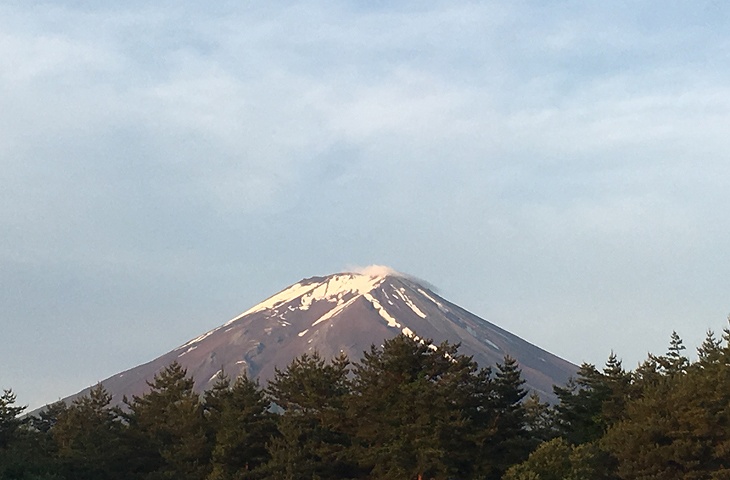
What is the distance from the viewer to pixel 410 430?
37500 mm

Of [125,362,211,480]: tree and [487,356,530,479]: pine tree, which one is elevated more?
[125,362,211,480]: tree

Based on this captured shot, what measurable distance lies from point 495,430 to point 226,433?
35.6ft

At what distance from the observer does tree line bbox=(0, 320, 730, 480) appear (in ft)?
119

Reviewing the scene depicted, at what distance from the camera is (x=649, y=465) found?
120 feet

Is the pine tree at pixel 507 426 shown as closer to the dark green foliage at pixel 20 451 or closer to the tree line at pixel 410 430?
the tree line at pixel 410 430

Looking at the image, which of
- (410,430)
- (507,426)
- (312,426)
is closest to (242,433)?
(312,426)

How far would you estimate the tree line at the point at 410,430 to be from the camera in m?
36.2

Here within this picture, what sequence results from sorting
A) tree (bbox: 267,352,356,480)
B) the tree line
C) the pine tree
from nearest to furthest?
the tree line
the pine tree
tree (bbox: 267,352,356,480)

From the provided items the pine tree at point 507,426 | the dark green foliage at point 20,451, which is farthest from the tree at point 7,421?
the pine tree at point 507,426

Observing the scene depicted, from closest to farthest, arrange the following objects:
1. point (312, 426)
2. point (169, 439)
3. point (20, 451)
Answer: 1. point (20, 451)
2. point (312, 426)
3. point (169, 439)

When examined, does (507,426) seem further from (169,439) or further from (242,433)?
(169,439)

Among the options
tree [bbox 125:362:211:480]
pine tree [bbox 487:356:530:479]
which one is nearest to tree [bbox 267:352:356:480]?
tree [bbox 125:362:211:480]

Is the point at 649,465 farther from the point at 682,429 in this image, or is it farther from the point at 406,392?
the point at 406,392

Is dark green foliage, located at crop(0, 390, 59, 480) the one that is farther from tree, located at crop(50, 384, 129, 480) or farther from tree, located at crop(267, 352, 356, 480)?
tree, located at crop(267, 352, 356, 480)
